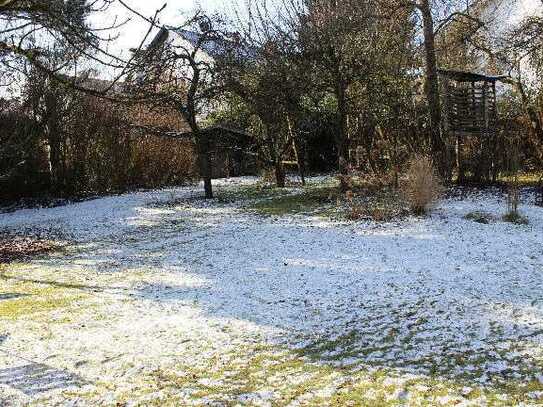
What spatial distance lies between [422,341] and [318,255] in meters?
3.32

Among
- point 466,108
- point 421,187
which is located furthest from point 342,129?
point 466,108

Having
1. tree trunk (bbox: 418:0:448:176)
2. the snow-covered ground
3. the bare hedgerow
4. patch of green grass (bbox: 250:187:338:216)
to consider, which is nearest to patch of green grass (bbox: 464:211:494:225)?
the snow-covered ground

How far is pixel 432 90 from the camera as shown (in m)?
15.1

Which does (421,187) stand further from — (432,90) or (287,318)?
(432,90)

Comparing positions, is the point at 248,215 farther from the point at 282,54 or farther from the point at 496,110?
the point at 496,110

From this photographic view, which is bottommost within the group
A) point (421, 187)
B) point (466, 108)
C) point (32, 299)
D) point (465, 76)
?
point (32, 299)

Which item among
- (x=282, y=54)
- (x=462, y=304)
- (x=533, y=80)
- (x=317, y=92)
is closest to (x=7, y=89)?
(x=282, y=54)

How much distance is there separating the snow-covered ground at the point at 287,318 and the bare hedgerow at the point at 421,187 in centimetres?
43

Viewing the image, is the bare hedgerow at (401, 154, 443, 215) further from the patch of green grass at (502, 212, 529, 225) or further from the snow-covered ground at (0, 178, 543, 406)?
the patch of green grass at (502, 212, 529, 225)

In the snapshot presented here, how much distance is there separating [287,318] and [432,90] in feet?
38.7

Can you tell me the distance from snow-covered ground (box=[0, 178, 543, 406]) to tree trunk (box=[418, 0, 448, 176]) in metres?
5.28

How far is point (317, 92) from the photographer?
1405cm

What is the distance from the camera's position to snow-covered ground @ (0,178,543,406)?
374 centimetres

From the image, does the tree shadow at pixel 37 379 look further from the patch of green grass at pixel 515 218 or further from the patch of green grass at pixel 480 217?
the patch of green grass at pixel 515 218
